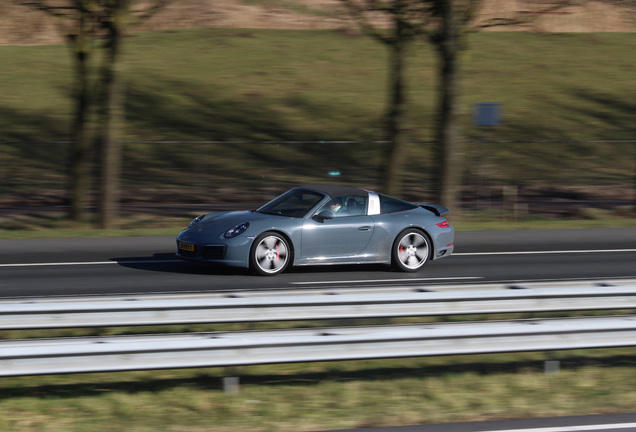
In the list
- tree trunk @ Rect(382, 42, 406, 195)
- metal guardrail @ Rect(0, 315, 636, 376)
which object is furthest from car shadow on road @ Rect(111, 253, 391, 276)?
tree trunk @ Rect(382, 42, 406, 195)

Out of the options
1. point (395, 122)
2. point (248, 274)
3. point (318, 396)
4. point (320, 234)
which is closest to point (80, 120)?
point (395, 122)

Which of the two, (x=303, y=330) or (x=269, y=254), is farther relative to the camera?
(x=269, y=254)

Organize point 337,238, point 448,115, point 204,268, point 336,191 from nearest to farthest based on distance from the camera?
1. point 337,238
2. point 336,191
3. point 204,268
4. point 448,115

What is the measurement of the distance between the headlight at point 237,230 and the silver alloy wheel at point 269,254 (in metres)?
0.23

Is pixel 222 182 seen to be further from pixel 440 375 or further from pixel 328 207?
pixel 440 375

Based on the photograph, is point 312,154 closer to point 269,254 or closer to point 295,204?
point 295,204

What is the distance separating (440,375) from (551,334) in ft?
2.98

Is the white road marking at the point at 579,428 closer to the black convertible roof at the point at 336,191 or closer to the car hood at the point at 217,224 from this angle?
the car hood at the point at 217,224

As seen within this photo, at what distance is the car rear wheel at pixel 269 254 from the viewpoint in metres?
11.0

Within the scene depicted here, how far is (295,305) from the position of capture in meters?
6.71

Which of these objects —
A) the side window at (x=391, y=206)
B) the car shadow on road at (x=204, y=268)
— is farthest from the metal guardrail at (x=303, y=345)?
the car shadow on road at (x=204, y=268)

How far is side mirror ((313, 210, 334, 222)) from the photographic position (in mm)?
11336

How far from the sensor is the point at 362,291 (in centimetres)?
769

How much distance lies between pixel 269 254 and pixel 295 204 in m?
0.89
